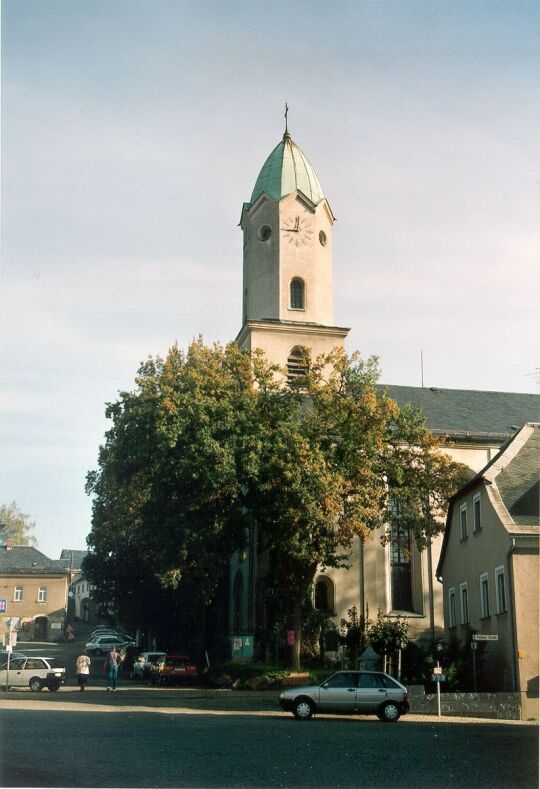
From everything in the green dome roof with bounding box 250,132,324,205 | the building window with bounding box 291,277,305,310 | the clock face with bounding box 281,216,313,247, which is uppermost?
the green dome roof with bounding box 250,132,324,205

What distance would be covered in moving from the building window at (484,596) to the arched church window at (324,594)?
15237 mm

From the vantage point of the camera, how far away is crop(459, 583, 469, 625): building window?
118 ft

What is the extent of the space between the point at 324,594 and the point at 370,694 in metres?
22.7

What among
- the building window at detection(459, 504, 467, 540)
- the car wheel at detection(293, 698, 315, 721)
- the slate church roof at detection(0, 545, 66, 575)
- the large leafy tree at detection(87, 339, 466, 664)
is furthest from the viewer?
the slate church roof at detection(0, 545, 66, 575)

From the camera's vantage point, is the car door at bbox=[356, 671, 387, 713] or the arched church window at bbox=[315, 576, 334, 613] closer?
Result: the car door at bbox=[356, 671, 387, 713]

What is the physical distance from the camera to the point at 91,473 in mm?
49375

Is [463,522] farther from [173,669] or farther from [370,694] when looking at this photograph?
[173,669]

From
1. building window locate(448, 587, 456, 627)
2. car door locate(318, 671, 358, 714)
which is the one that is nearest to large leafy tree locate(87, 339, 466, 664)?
building window locate(448, 587, 456, 627)

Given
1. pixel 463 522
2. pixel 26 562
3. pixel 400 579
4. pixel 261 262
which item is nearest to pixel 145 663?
pixel 400 579

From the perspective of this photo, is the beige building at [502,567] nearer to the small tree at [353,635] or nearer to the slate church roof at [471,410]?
the small tree at [353,635]

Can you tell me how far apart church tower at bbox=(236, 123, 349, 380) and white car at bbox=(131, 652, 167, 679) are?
1595cm

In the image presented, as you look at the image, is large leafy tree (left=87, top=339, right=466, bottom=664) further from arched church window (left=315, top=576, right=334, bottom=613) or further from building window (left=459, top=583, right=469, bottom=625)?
arched church window (left=315, top=576, right=334, bottom=613)

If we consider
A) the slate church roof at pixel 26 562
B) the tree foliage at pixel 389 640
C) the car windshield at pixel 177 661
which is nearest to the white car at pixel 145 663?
the car windshield at pixel 177 661

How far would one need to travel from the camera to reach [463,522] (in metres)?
37.0
